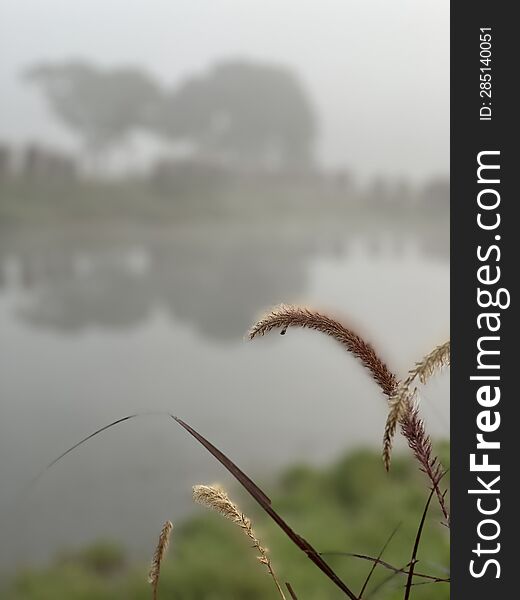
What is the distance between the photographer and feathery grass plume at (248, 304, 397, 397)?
0.28 m

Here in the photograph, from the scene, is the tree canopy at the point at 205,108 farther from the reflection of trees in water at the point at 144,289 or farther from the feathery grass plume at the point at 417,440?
the feathery grass plume at the point at 417,440

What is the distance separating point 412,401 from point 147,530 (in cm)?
257

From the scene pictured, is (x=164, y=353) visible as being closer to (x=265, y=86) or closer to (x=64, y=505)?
(x=64, y=505)

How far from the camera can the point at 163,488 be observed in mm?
2854

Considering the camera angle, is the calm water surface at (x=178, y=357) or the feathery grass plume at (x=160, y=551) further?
the calm water surface at (x=178, y=357)

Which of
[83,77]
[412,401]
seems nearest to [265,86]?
[83,77]

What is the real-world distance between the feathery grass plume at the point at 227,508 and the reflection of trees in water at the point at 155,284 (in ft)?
9.27

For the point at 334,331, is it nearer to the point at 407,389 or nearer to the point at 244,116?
the point at 407,389

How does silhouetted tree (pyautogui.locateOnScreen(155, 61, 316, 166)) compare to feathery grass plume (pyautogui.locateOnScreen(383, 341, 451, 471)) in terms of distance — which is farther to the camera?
silhouetted tree (pyautogui.locateOnScreen(155, 61, 316, 166))

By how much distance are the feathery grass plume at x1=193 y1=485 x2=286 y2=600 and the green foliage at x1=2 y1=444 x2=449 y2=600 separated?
132 centimetres

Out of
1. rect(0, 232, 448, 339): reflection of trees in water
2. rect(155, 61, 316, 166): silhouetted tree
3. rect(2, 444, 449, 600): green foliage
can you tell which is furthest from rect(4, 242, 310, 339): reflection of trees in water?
rect(2, 444, 449, 600): green foliage

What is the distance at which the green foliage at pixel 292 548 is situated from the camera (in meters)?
1.89

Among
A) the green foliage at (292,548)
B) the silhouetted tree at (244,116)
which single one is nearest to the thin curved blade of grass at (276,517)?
the green foliage at (292,548)

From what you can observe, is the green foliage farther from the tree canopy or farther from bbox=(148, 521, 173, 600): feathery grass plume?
the tree canopy
